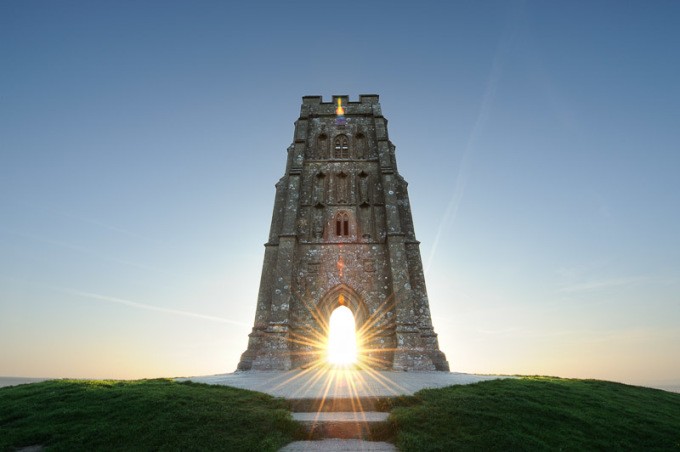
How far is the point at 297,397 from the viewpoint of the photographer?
835 centimetres

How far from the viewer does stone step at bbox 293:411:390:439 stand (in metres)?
6.69

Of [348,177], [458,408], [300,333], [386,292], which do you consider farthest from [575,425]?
[348,177]

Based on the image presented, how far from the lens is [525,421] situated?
698 cm

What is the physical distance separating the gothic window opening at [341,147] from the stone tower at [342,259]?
0.29 feet

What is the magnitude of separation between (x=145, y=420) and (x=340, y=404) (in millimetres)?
4229

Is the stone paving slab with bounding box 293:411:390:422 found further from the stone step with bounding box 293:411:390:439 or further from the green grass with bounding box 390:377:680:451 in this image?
the green grass with bounding box 390:377:680:451

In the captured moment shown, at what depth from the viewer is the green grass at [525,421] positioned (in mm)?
6062

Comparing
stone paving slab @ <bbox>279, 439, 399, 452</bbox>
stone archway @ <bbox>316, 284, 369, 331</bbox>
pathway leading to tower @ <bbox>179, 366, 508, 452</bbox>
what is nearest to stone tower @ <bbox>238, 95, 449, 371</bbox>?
stone archway @ <bbox>316, 284, 369, 331</bbox>

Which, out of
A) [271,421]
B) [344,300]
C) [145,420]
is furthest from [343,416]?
[344,300]

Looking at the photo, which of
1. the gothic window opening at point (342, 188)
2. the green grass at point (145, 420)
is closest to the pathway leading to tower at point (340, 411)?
the green grass at point (145, 420)

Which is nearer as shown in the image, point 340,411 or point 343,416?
point 343,416

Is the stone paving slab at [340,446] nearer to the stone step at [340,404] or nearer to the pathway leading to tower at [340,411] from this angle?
the pathway leading to tower at [340,411]

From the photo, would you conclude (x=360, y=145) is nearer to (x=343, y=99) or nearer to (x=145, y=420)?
(x=343, y=99)

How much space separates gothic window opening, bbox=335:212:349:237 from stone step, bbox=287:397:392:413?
Answer: 44.1 feet
